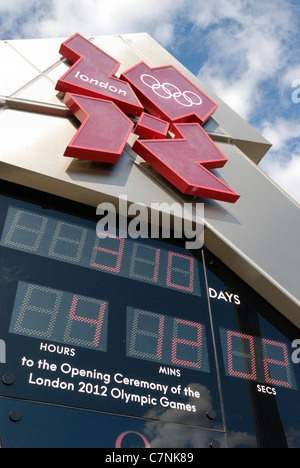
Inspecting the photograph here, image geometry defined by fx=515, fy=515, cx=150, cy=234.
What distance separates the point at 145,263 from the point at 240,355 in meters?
1.25

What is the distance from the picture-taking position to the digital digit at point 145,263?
492 cm

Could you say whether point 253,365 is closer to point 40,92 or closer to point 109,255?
point 109,255

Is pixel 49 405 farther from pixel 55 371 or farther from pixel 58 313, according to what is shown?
pixel 58 313

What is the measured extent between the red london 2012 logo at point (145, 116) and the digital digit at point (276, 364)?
1715 mm

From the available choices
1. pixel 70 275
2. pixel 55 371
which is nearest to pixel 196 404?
pixel 55 371

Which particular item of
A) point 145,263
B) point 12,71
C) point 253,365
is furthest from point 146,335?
point 12,71

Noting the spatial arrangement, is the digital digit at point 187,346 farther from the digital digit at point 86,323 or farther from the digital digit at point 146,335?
the digital digit at point 86,323

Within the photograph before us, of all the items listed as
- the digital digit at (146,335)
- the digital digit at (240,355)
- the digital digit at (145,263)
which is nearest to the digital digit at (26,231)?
the digital digit at (145,263)

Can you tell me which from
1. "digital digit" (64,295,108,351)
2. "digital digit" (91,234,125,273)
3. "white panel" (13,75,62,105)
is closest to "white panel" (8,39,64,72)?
"white panel" (13,75,62,105)

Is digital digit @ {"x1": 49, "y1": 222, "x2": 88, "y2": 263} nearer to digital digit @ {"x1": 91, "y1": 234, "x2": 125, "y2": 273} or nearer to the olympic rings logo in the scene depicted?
digital digit @ {"x1": 91, "y1": 234, "x2": 125, "y2": 273}

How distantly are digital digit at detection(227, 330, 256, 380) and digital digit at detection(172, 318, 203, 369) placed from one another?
0.32 m

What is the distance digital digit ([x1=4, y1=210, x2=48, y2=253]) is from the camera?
4.59 meters

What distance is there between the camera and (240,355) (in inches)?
188

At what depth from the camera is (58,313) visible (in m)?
4.27
